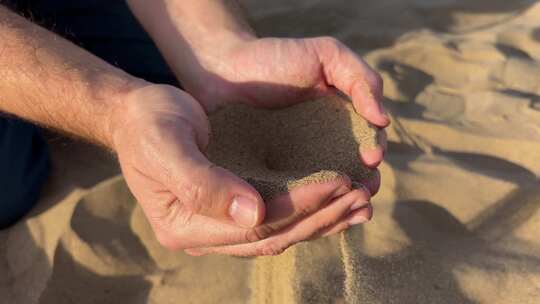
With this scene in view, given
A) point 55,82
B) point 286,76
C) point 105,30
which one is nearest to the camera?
point 55,82

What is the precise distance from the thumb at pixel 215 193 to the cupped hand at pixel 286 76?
0.39m

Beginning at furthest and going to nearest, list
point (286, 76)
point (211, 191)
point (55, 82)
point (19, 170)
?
point (19, 170)
point (286, 76)
point (55, 82)
point (211, 191)

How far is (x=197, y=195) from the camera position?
1.10m

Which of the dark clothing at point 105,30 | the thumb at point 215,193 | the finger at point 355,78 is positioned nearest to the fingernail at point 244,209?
the thumb at point 215,193

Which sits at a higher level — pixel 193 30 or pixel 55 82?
pixel 55 82

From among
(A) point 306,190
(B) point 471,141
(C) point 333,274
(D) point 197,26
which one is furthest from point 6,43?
(B) point 471,141

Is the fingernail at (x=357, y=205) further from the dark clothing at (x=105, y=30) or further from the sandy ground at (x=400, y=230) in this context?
the dark clothing at (x=105, y=30)

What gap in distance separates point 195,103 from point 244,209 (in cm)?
35

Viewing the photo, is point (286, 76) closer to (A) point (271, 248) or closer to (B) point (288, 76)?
(B) point (288, 76)

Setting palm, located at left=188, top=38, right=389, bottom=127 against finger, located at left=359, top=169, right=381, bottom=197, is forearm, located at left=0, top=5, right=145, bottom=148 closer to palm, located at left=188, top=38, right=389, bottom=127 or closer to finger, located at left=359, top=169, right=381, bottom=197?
palm, located at left=188, top=38, right=389, bottom=127

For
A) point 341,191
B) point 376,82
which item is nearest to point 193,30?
point 376,82

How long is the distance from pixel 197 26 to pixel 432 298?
1.11m

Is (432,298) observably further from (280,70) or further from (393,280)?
(280,70)

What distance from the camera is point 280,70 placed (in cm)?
159
